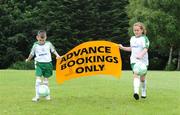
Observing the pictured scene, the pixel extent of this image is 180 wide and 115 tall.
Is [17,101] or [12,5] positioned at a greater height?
[12,5]

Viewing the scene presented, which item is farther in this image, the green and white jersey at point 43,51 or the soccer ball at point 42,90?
the green and white jersey at point 43,51

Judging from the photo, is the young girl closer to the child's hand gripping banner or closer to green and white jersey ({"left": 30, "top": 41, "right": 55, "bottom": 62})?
the child's hand gripping banner

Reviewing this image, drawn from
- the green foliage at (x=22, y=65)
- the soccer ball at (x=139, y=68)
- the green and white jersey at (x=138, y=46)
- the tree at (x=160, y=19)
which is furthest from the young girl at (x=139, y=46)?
the tree at (x=160, y=19)

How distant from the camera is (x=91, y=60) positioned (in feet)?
51.9

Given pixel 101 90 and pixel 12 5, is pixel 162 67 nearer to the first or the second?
pixel 12 5

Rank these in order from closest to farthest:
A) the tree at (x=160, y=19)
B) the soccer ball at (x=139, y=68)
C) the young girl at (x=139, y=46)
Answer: the soccer ball at (x=139, y=68)
the young girl at (x=139, y=46)
the tree at (x=160, y=19)

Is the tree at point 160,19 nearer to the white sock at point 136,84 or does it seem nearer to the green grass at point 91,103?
the green grass at point 91,103

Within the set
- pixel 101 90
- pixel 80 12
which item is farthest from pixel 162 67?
pixel 101 90

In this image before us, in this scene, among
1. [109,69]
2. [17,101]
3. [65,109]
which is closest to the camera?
[65,109]

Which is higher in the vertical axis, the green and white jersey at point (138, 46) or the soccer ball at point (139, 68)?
the green and white jersey at point (138, 46)

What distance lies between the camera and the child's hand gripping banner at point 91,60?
15820mm

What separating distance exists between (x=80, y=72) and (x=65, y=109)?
321 centimetres

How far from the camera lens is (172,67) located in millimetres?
71062

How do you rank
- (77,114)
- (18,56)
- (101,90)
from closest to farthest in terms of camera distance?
(77,114) → (101,90) → (18,56)
